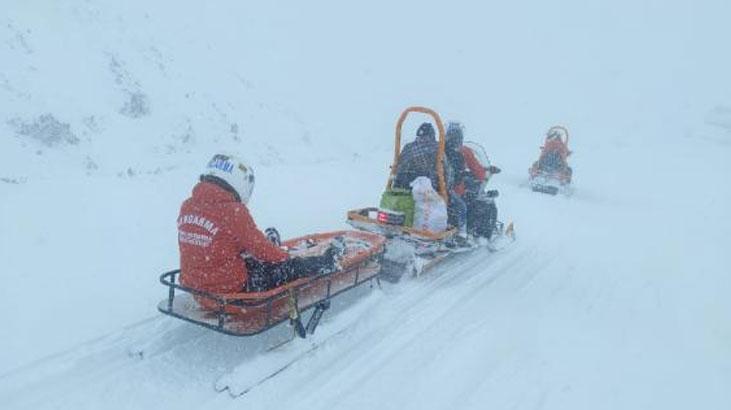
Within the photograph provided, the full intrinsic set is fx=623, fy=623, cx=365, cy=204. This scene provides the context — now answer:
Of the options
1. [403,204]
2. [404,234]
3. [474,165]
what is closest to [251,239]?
[404,234]

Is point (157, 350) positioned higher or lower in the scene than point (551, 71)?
lower

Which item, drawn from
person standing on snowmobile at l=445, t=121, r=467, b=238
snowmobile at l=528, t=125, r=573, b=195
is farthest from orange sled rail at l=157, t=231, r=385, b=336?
snowmobile at l=528, t=125, r=573, b=195

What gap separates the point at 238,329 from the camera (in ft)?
17.4

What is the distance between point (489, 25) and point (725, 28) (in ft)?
138

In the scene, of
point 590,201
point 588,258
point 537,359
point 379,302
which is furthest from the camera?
point 590,201

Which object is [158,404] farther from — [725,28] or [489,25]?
[725,28]

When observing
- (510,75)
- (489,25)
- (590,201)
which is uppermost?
(489,25)

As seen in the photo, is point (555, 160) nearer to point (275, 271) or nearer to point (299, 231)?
point (299, 231)

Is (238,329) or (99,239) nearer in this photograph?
(238,329)

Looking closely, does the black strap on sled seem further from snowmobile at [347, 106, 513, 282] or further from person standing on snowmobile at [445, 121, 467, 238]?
person standing on snowmobile at [445, 121, 467, 238]

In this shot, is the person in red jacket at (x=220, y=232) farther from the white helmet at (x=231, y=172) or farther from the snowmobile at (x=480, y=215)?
the snowmobile at (x=480, y=215)

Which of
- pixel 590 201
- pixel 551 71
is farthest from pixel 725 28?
pixel 590 201

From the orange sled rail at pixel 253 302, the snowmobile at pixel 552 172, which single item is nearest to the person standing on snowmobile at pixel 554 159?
the snowmobile at pixel 552 172

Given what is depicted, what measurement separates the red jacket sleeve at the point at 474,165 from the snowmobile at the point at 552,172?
7.70 meters
